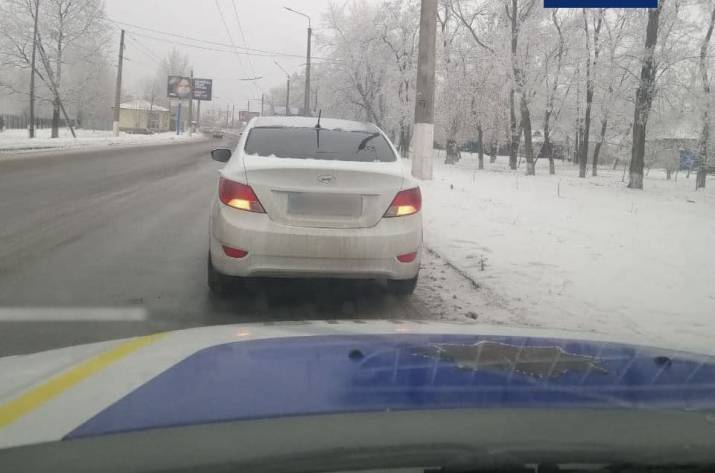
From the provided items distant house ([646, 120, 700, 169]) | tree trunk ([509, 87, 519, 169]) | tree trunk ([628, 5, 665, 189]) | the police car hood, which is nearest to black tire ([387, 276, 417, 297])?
the police car hood

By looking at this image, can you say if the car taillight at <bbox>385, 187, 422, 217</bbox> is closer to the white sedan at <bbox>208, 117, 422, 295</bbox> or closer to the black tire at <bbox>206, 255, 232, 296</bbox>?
the white sedan at <bbox>208, 117, 422, 295</bbox>

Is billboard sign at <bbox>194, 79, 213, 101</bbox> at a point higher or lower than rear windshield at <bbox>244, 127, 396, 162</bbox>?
higher

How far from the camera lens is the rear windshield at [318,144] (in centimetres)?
496

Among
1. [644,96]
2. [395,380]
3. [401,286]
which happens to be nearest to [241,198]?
[401,286]

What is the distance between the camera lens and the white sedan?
4.55 metres

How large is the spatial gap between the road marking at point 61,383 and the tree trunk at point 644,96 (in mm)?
22498

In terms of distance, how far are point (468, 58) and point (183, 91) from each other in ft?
162

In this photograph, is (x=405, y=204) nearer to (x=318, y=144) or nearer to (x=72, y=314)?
(x=318, y=144)

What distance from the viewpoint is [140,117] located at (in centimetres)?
9225

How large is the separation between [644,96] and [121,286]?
21.4 metres

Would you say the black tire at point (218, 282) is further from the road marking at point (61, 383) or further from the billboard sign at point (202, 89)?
the billboard sign at point (202, 89)

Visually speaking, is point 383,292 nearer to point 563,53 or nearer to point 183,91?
point 563,53

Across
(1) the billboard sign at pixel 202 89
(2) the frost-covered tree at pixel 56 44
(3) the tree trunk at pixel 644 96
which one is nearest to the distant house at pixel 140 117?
(1) the billboard sign at pixel 202 89

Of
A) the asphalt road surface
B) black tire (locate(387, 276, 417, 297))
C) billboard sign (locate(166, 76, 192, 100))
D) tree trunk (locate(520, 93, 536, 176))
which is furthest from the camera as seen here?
billboard sign (locate(166, 76, 192, 100))
